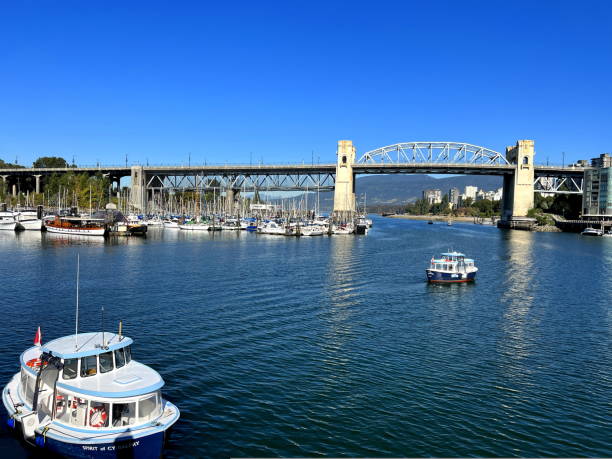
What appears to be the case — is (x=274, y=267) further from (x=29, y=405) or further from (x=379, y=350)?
(x=29, y=405)

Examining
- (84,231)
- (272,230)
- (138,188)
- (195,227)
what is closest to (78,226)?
(84,231)

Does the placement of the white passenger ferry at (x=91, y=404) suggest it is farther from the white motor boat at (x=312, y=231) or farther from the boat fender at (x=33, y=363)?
the white motor boat at (x=312, y=231)

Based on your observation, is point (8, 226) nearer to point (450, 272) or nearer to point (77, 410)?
point (450, 272)

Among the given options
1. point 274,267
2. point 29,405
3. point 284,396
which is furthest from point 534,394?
point 274,267

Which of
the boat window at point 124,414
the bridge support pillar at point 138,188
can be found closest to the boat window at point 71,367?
the boat window at point 124,414

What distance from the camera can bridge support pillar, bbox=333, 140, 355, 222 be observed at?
559 ft

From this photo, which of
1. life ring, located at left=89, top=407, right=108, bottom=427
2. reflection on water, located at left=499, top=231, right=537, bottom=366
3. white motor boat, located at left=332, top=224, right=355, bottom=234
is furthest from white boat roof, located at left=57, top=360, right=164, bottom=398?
white motor boat, located at left=332, top=224, right=355, bottom=234

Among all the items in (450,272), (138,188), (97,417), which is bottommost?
(97,417)

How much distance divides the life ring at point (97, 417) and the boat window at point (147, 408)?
984 millimetres

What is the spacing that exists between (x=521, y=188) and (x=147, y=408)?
17294cm

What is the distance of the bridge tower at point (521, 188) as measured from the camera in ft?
552

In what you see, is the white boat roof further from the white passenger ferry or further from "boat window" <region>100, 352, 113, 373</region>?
"boat window" <region>100, 352, 113, 373</region>

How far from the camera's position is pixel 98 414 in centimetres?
1532

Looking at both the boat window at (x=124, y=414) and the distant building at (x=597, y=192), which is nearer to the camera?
the boat window at (x=124, y=414)
